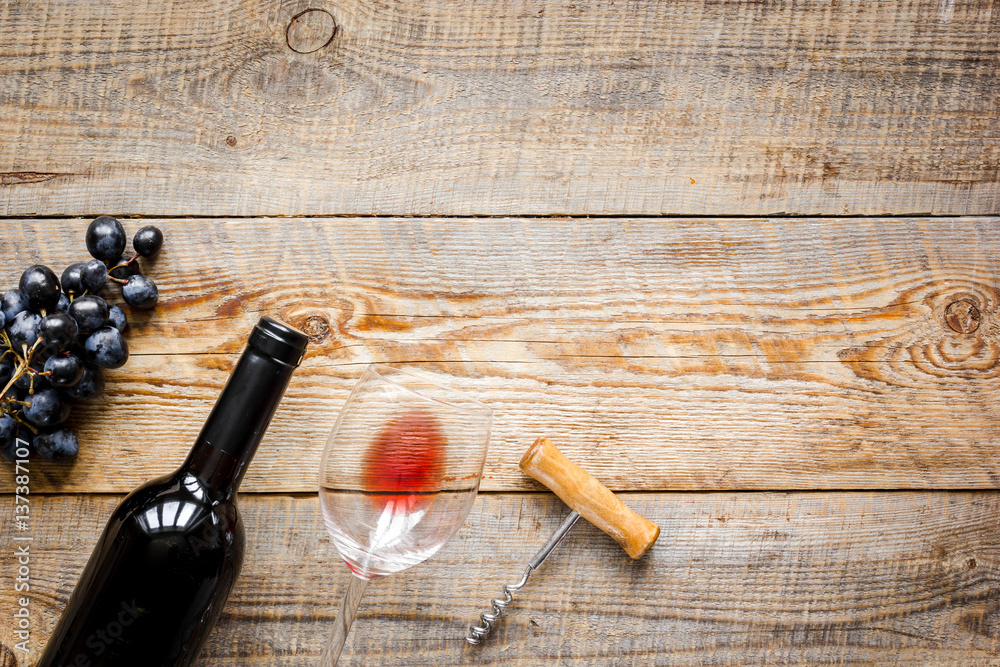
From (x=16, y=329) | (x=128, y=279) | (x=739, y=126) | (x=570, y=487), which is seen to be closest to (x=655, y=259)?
(x=739, y=126)

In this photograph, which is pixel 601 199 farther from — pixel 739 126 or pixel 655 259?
pixel 739 126

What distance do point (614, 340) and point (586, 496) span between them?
8.4 inches

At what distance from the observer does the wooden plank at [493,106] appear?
0.89 metres

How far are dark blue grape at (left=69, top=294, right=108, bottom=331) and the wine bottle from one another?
228mm

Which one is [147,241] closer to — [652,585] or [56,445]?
[56,445]

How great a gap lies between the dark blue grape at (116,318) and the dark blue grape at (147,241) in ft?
0.26

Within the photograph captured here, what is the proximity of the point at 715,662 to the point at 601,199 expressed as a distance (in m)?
0.65

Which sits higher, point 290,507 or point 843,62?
point 843,62

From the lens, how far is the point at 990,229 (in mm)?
941

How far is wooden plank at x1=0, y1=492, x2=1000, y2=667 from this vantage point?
0.87 metres

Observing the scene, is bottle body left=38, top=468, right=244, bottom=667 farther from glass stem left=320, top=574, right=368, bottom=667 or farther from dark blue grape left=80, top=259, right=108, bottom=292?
dark blue grape left=80, top=259, right=108, bottom=292

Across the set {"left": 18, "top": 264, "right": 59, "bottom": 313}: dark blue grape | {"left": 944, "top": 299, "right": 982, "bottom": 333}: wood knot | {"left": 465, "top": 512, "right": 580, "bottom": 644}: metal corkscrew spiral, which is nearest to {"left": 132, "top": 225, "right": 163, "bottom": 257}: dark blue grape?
{"left": 18, "top": 264, "right": 59, "bottom": 313}: dark blue grape

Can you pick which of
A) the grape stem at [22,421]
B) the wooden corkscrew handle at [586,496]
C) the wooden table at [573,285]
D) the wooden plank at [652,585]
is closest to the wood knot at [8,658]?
the wooden plank at [652,585]

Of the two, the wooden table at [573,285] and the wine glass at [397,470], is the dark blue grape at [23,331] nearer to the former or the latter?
the wooden table at [573,285]
